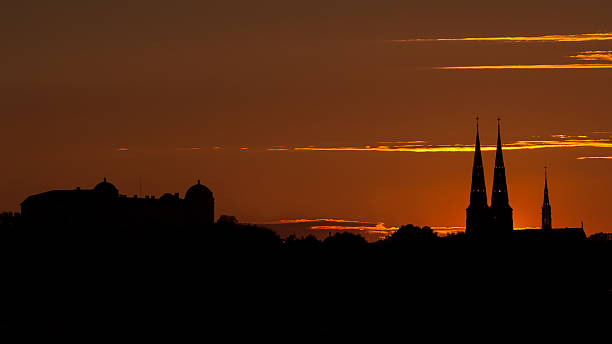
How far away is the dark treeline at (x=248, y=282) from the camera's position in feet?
420

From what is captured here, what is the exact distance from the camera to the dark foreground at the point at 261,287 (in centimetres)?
12194

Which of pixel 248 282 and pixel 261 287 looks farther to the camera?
pixel 248 282

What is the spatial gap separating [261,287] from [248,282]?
4.05m

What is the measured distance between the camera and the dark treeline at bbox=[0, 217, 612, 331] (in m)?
128

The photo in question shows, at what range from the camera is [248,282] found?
516ft

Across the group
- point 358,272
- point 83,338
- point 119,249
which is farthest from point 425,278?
point 83,338

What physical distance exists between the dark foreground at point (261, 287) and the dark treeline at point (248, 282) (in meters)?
0.15

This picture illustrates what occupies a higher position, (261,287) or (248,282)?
(248,282)

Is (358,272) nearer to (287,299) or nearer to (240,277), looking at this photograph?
(240,277)

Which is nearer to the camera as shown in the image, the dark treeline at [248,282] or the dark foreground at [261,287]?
the dark foreground at [261,287]

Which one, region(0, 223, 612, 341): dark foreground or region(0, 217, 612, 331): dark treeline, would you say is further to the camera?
region(0, 217, 612, 331): dark treeline

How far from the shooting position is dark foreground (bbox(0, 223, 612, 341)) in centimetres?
12194

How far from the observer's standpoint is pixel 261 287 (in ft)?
504

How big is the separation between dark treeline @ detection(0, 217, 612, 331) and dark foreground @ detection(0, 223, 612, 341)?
15 cm
